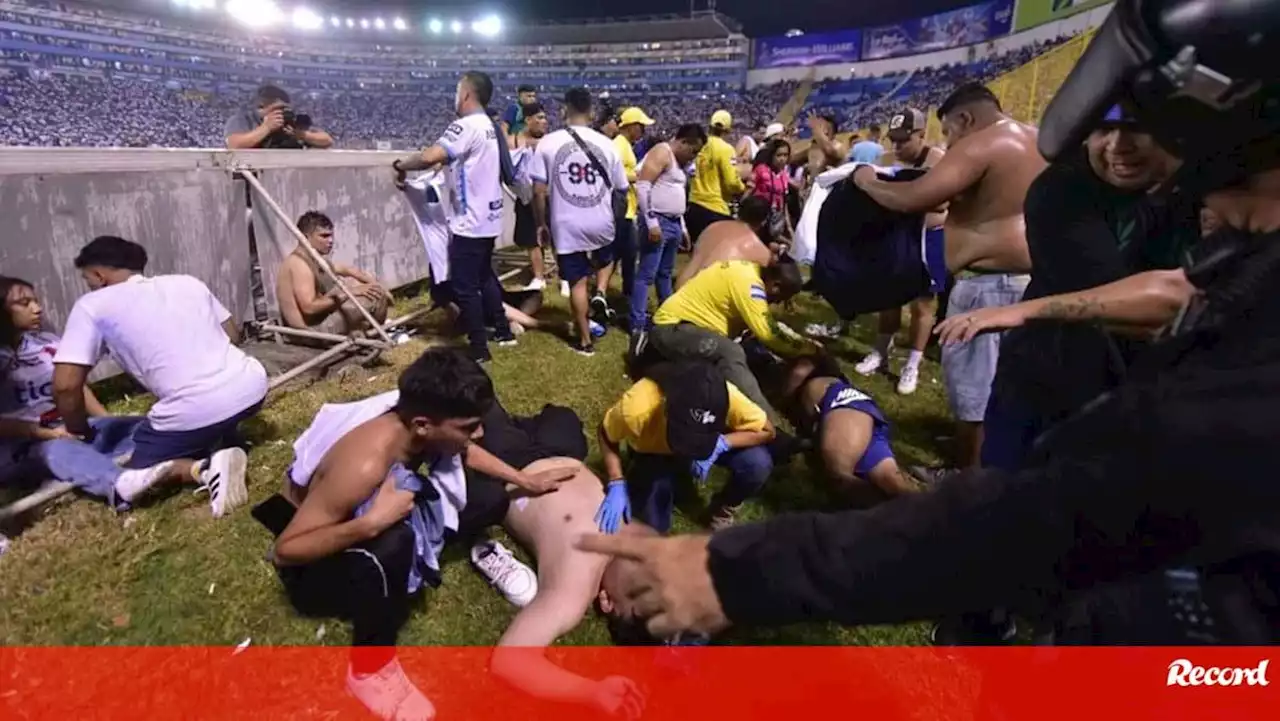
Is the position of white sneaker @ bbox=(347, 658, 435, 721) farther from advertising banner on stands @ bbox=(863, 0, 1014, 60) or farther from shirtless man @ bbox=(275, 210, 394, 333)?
advertising banner on stands @ bbox=(863, 0, 1014, 60)

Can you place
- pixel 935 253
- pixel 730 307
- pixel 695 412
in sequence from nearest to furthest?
pixel 695 412 < pixel 935 253 < pixel 730 307

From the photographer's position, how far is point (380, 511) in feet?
7.01

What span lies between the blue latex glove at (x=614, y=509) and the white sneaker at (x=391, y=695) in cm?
95

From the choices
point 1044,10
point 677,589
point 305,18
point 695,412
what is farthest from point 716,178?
point 305,18

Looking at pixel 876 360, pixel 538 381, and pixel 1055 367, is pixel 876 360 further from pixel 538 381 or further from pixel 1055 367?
pixel 1055 367

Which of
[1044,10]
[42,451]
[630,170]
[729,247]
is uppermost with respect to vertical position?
[1044,10]

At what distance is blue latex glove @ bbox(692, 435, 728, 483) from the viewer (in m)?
3.08

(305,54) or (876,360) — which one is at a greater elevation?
(305,54)

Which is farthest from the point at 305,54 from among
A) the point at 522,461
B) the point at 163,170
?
the point at 522,461

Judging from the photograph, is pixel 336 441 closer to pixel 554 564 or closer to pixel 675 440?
pixel 554 564

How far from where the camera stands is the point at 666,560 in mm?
909

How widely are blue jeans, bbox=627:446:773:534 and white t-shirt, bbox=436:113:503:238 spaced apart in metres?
2.70

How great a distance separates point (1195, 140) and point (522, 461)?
110 inches

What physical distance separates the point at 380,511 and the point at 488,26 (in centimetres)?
4815
